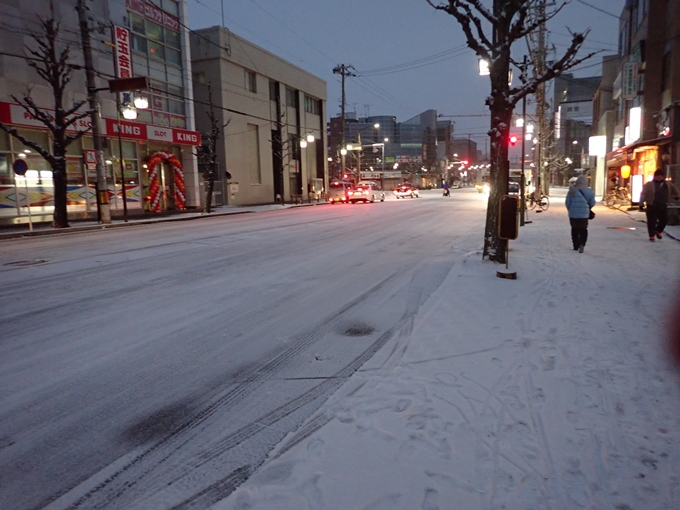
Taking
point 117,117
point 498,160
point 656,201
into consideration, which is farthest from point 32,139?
point 656,201

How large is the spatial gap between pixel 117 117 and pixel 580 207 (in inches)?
886

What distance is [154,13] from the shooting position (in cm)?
2838

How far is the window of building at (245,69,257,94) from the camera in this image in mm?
39656

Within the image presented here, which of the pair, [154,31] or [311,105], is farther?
[311,105]

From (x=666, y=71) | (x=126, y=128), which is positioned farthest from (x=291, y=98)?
(x=666, y=71)

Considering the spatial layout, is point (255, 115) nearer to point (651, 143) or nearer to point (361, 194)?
point (361, 194)

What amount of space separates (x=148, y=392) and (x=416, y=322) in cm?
295

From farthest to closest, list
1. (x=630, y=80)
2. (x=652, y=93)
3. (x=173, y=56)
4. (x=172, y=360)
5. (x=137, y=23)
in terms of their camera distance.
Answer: (x=173, y=56), (x=137, y=23), (x=630, y=80), (x=652, y=93), (x=172, y=360)

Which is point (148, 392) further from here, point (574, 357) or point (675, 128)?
point (675, 128)

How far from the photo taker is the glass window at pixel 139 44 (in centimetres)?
2716

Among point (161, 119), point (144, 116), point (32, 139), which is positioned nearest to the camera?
point (32, 139)

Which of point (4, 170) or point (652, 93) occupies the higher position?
point (652, 93)

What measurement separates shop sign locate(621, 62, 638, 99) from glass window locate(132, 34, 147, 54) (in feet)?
88.4

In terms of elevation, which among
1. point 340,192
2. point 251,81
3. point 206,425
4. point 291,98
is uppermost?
point 251,81
